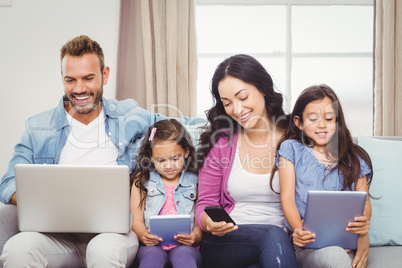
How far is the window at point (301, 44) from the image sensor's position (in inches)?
125

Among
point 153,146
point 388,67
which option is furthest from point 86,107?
point 388,67

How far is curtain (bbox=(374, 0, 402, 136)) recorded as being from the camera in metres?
2.85

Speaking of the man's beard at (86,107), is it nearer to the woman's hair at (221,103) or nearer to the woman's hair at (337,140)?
the woman's hair at (221,103)

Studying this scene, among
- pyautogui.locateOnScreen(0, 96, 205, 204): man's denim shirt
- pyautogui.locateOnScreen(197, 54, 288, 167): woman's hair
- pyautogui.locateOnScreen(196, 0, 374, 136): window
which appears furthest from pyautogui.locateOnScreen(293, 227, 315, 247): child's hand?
pyautogui.locateOnScreen(196, 0, 374, 136): window

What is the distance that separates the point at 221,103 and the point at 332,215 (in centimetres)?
65

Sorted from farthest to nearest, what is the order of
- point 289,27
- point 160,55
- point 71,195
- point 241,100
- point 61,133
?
point 289,27 → point 160,55 → point 61,133 → point 241,100 → point 71,195

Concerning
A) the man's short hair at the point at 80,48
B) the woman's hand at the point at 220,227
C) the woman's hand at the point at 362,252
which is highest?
the man's short hair at the point at 80,48

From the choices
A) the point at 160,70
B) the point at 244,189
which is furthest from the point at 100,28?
the point at 244,189

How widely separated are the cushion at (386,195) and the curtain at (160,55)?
151 centimetres

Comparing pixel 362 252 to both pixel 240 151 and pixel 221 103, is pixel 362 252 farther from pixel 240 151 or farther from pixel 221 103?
pixel 221 103

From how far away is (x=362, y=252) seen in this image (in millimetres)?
1386

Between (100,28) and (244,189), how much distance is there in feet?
6.44

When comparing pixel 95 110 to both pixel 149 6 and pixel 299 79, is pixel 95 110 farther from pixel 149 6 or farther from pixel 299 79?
pixel 299 79

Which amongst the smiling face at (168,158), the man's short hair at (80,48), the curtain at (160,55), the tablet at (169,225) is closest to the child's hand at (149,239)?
the tablet at (169,225)
